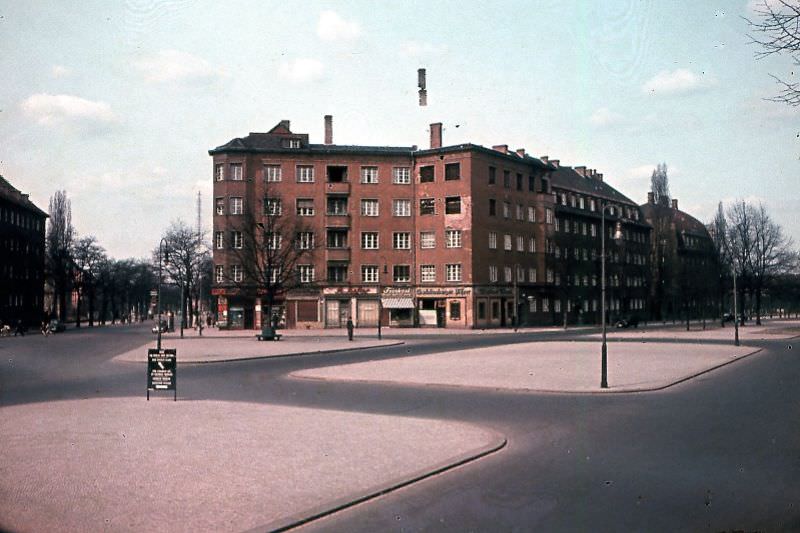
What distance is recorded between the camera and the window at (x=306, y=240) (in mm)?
67688

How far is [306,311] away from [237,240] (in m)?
10.1

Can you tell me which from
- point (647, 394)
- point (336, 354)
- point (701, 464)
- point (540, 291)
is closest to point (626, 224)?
point (540, 291)

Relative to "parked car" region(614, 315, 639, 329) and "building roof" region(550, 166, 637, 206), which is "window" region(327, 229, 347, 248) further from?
"parked car" region(614, 315, 639, 329)

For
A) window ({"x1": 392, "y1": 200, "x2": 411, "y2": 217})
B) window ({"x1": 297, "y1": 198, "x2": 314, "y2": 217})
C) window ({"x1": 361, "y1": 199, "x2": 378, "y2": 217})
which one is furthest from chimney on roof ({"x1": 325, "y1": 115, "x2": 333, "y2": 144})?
window ({"x1": 392, "y1": 200, "x2": 411, "y2": 217})

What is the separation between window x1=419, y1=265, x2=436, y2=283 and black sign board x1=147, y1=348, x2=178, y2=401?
54.9 meters

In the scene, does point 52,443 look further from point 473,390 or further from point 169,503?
point 473,390

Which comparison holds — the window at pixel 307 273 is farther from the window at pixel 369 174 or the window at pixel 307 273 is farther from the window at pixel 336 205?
the window at pixel 369 174

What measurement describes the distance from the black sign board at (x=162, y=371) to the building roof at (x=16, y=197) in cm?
6504

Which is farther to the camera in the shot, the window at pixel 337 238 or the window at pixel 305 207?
the window at pixel 337 238

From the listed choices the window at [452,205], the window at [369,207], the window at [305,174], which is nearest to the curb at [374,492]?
the window at [452,205]

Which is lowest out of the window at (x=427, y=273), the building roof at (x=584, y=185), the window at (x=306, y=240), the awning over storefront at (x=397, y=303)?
the awning over storefront at (x=397, y=303)

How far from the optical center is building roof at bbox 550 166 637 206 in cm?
9075

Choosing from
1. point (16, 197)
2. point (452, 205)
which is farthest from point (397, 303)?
point (16, 197)

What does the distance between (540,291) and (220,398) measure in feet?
206
